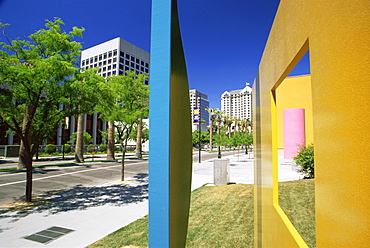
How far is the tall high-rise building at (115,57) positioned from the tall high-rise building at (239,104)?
352 feet

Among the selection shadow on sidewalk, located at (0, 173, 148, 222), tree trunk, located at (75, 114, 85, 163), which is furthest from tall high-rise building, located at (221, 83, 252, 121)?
shadow on sidewalk, located at (0, 173, 148, 222)

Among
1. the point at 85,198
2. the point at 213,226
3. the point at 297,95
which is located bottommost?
the point at 85,198

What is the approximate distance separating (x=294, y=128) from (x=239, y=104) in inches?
6576

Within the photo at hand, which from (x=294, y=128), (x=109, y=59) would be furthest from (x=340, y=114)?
(x=109, y=59)

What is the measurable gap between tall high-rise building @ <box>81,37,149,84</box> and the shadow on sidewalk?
222 ft

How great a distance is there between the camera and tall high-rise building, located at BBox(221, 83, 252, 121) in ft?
595

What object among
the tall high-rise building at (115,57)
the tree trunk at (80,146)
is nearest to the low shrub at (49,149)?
the tree trunk at (80,146)

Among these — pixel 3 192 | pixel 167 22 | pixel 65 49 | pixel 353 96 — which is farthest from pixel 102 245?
pixel 3 192

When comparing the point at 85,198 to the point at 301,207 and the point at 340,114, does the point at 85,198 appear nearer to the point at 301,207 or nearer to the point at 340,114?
the point at 301,207

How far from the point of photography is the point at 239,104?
186375mm

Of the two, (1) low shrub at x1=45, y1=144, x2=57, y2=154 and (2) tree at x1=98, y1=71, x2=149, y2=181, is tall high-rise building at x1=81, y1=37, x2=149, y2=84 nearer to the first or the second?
(1) low shrub at x1=45, y1=144, x2=57, y2=154

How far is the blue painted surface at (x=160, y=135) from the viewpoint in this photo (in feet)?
5.71

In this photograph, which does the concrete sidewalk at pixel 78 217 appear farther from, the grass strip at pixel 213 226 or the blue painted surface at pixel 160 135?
the blue painted surface at pixel 160 135

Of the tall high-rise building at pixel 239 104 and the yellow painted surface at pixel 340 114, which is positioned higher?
the tall high-rise building at pixel 239 104
